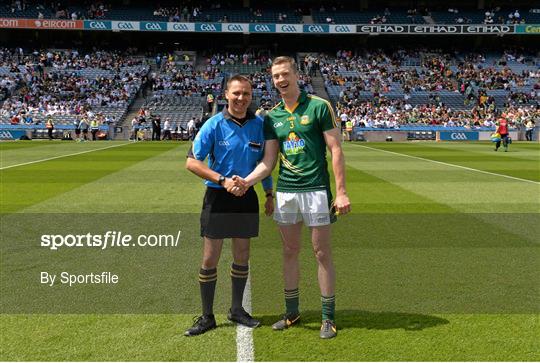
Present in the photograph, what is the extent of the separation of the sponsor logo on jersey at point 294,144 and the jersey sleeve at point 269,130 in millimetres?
127

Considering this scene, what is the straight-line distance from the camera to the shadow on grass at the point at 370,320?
4480mm

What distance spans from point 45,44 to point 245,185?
198ft

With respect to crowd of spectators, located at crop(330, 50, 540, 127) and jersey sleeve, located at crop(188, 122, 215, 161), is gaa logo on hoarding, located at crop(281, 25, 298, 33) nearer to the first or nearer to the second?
A: crowd of spectators, located at crop(330, 50, 540, 127)

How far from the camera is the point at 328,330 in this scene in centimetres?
426

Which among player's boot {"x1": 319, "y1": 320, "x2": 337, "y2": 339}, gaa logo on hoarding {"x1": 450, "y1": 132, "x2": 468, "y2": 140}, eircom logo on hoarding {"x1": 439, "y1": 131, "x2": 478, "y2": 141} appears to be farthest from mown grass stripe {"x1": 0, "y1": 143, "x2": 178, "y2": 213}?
gaa logo on hoarding {"x1": 450, "y1": 132, "x2": 468, "y2": 140}

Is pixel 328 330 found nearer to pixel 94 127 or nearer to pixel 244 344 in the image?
pixel 244 344

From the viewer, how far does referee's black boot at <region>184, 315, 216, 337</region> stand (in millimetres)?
4336

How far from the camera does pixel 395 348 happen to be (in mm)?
4035

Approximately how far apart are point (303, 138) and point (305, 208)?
0.56 metres

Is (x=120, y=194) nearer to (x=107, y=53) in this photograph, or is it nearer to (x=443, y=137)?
(x=443, y=137)

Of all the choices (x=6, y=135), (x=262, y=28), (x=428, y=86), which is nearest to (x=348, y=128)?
(x=428, y=86)

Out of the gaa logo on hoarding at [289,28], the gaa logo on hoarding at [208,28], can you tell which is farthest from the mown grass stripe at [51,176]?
the gaa logo on hoarding at [289,28]

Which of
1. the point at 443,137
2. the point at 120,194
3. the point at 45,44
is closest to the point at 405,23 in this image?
the point at 443,137

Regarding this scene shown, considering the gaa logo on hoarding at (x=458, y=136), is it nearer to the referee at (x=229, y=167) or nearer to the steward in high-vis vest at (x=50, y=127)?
the steward in high-vis vest at (x=50, y=127)
